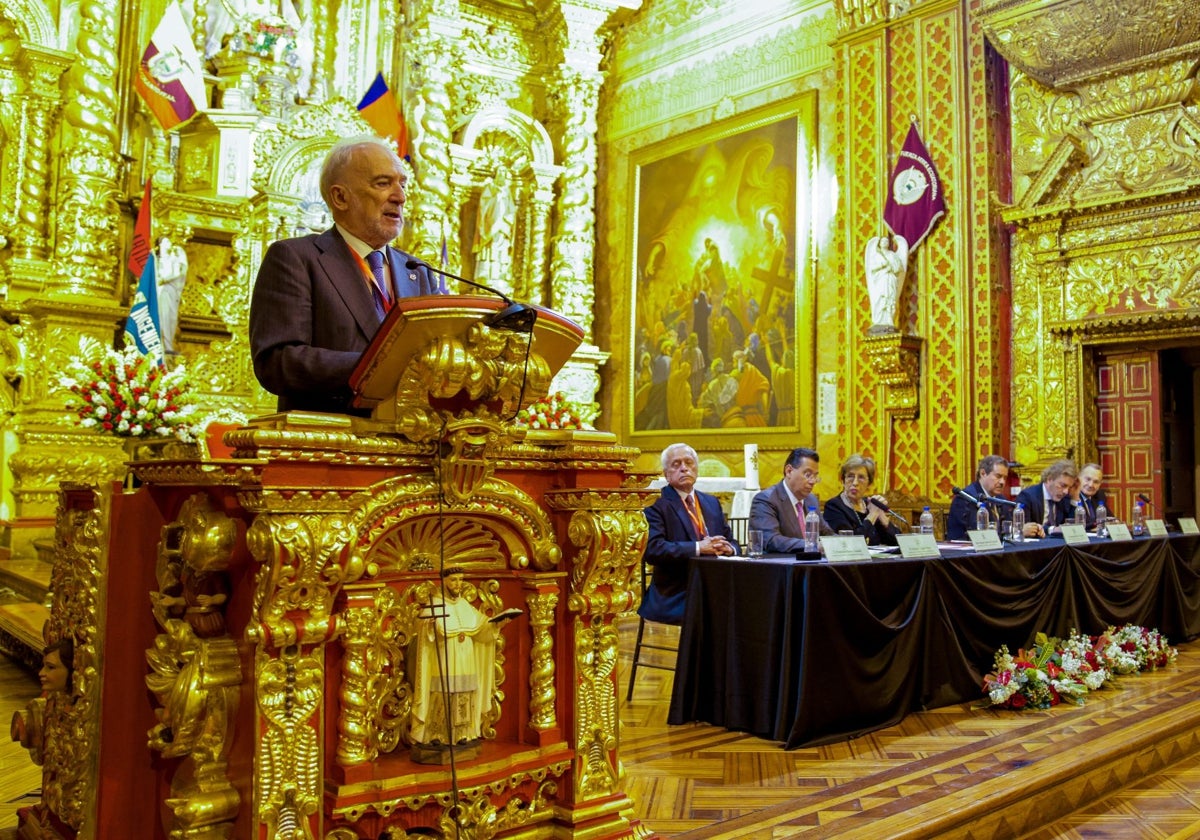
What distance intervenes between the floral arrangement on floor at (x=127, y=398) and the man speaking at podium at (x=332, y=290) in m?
4.04

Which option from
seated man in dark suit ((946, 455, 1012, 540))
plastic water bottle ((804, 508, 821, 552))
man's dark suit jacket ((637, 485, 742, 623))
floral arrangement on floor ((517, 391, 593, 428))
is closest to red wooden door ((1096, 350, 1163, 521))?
seated man in dark suit ((946, 455, 1012, 540))

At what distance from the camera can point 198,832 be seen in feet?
5.87

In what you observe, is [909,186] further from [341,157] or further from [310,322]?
[310,322]

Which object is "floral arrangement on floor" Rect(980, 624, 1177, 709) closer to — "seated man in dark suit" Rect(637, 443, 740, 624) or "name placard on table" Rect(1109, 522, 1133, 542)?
"name placard on table" Rect(1109, 522, 1133, 542)

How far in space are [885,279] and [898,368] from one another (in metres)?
0.80

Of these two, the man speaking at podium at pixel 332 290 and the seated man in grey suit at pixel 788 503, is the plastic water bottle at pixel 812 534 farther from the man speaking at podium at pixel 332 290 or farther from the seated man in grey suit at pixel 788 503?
the man speaking at podium at pixel 332 290

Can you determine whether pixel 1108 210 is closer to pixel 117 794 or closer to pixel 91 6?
pixel 117 794

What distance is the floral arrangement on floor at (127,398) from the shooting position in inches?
231

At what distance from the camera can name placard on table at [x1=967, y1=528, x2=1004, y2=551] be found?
4766 millimetres

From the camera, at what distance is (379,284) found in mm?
2252

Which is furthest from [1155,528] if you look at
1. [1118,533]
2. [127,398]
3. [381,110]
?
[381,110]

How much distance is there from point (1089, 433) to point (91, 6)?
31.6 ft

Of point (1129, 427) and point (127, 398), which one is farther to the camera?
point (1129, 427)

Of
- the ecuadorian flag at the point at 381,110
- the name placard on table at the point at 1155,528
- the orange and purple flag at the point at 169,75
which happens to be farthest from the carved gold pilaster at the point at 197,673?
the ecuadorian flag at the point at 381,110
